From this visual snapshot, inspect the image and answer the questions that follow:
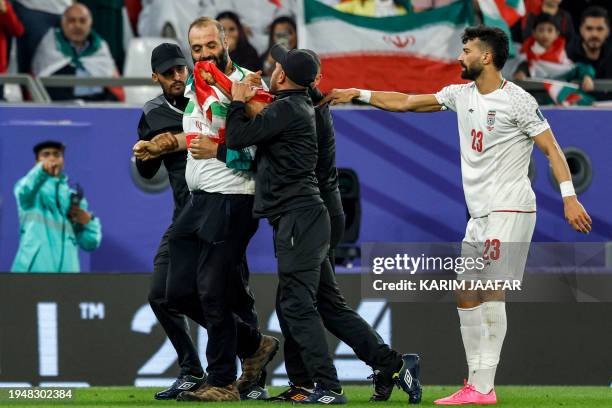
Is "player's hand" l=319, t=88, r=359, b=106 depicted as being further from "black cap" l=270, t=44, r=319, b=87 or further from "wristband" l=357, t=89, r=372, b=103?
"black cap" l=270, t=44, r=319, b=87

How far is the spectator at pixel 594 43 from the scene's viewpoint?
12.7 m

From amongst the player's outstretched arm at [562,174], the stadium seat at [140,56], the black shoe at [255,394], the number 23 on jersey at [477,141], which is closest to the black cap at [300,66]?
the number 23 on jersey at [477,141]

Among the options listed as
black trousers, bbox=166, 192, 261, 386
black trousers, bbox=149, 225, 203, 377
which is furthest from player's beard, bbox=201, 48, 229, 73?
black trousers, bbox=149, 225, 203, 377

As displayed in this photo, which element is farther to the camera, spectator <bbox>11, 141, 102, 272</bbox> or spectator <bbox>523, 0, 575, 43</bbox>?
spectator <bbox>523, 0, 575, 43</bbox>

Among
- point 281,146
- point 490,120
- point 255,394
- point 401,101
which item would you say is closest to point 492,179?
point 490,120

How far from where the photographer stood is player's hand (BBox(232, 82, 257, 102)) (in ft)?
24.5

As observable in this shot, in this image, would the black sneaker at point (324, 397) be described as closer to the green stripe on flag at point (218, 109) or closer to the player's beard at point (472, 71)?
the green stripe on flag at point (218, 109)

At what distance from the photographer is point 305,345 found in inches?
291

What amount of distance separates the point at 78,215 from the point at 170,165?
2.86m

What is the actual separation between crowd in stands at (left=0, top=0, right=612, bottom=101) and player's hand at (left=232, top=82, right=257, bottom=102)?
172 inches

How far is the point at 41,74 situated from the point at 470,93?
535 centimetres

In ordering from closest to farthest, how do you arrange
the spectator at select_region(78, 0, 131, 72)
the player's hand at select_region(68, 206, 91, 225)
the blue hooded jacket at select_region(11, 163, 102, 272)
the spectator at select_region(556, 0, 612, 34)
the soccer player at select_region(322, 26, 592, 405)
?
the soccer player at select_region(322, 26, 592, 405) → the blue hooded jacket at select_region(11, 163, 102, 272) → the player's hand at select_region(68, 206, 91, 225) → the spectator at select_region(78, 0, 131, 72) → the spectator at select_region(556, 0, 612, 34)

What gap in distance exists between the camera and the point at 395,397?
27.3ft

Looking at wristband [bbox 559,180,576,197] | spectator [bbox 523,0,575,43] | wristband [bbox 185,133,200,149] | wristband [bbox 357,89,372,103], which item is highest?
spectator [bbox 523,0,575,43]
